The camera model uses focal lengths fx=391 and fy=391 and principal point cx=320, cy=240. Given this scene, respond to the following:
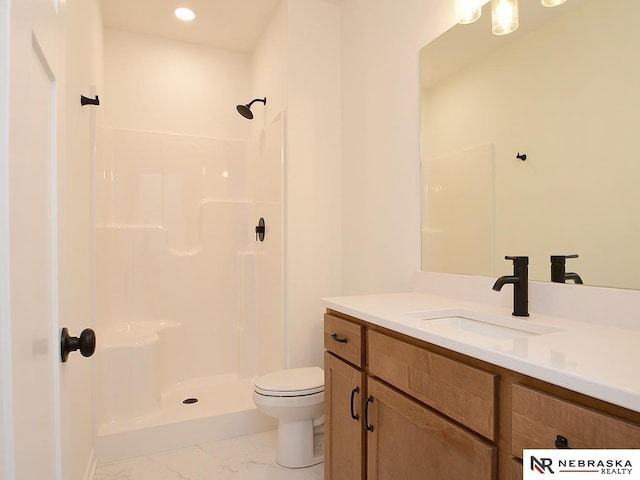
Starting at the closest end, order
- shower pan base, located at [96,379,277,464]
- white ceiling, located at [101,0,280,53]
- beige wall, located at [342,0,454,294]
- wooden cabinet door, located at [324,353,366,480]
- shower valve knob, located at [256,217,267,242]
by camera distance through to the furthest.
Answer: wooden cabinet door, located at [324,353,366,480] → beige wall, located at [342,0,454,294] → shower pan base, located at [96,379,277,464] → white ceiling, located at [101,0,280,53] → shower valve knob, located at [256,217,267,242]

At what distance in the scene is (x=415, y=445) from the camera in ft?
3.48

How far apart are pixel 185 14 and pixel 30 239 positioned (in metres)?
2.57

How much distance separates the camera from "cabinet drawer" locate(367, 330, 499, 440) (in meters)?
0.84

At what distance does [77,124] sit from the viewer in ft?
5.42

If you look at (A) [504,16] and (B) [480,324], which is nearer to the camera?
(B) [480,324]

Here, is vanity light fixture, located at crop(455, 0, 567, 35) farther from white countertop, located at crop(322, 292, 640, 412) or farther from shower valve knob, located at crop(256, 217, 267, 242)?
shower valve knob, located at crop(256, 217, 267, 242)

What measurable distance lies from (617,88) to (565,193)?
1.01 ft

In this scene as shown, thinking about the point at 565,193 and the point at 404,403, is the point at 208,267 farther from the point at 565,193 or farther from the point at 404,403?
the point at 565,193

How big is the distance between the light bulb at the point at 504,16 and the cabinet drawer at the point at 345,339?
1.19 meters

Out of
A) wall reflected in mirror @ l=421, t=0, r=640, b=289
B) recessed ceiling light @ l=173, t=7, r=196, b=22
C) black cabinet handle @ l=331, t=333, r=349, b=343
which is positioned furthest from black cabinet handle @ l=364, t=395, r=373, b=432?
recessed ceiling light @ l=173, t=7, r=196, b=22

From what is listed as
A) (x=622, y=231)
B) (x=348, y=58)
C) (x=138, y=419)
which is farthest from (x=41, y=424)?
(x=348, y=58)

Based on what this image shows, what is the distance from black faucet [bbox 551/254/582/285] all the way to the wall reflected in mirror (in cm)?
2

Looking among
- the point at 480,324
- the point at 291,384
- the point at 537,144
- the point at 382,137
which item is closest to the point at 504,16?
the point at 537,144

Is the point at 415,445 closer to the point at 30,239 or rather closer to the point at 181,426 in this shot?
the point at 30,239
